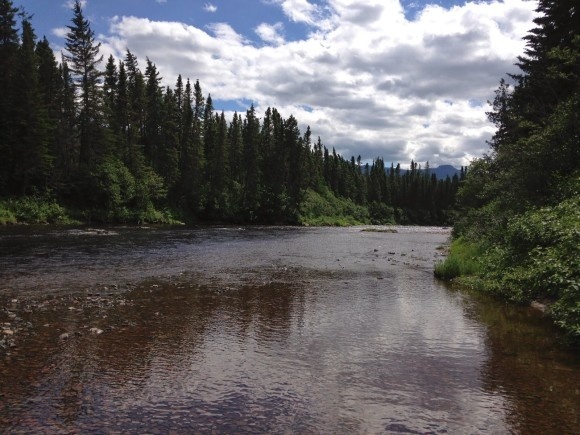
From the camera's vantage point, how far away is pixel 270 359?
10.5 metres

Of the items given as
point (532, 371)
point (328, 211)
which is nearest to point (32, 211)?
point (532, 371)

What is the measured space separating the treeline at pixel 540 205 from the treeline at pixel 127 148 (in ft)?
93.7

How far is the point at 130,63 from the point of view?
84.2 m

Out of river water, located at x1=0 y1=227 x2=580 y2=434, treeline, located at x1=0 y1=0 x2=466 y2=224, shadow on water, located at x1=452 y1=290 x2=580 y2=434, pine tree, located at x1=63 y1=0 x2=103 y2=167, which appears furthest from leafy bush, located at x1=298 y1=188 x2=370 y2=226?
shadow on water, located at x1=452 y1=290 x2=580 y2=434

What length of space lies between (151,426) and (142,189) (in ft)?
201

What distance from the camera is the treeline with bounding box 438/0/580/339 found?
13091 millimetres

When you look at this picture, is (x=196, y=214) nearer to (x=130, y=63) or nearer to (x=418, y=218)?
(x=130, y=63)

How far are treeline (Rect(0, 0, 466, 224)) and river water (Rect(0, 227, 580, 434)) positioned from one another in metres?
39.7

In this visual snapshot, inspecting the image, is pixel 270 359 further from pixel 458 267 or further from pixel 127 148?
pixel 127 148

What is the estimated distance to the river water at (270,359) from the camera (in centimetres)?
754

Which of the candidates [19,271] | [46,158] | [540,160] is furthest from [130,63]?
[540,160]

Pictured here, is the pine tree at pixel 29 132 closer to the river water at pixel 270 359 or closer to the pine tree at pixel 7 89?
the pine tree at pixel 7 89

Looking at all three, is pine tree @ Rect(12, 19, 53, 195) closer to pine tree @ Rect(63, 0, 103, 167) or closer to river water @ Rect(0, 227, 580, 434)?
pine tree @ Rect(63, 0, 103, 167)

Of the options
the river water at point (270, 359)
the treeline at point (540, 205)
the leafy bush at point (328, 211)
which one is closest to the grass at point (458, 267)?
the treeline at point (540, 205)
